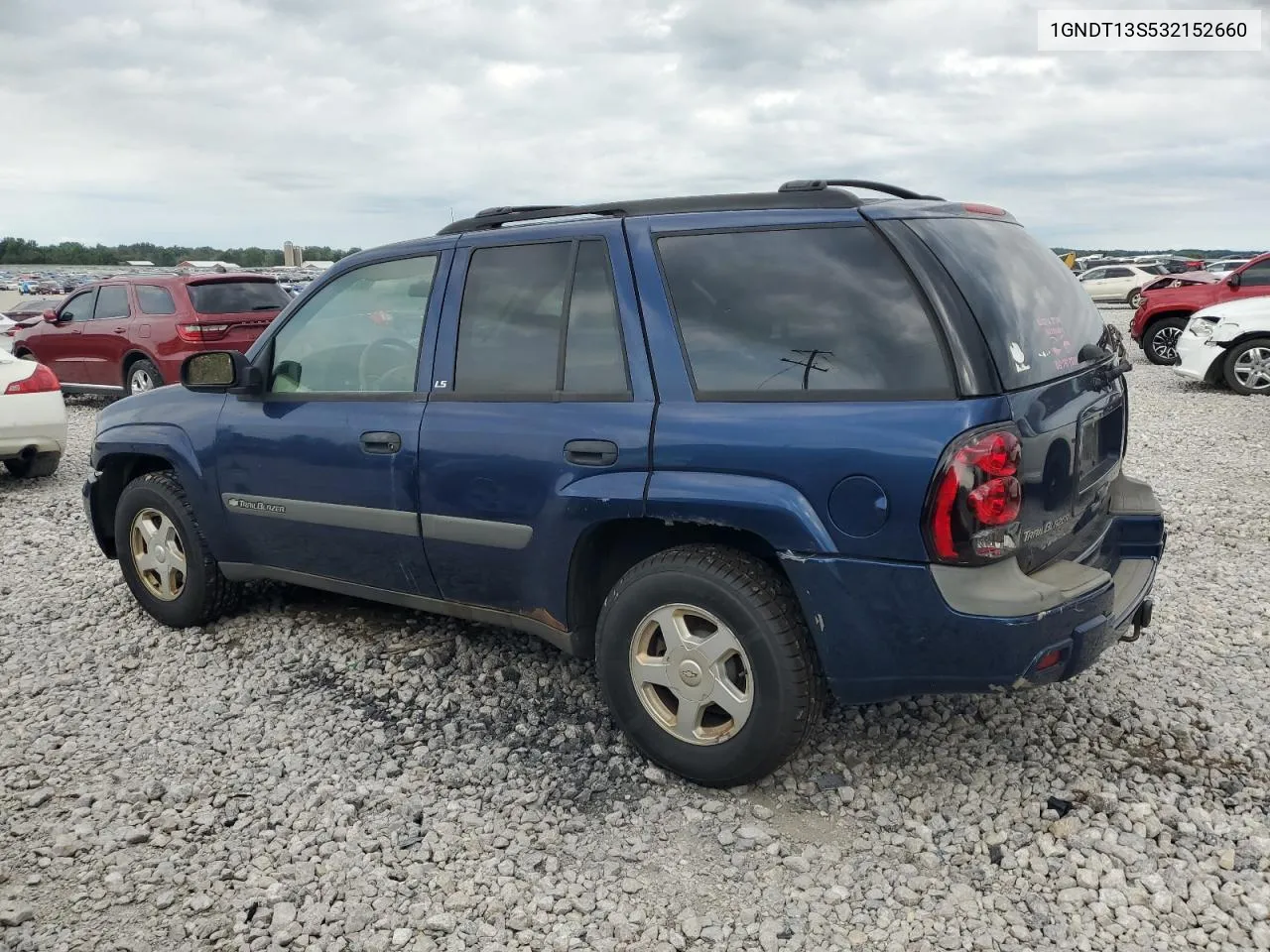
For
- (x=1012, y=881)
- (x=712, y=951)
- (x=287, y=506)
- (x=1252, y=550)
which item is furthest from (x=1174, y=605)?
(x=287, y=506)

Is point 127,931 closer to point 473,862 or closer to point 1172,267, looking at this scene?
point 473,862

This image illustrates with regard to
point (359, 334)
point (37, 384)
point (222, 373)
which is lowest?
point (37, 384)

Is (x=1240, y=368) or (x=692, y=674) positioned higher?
(x=1240, y=368)

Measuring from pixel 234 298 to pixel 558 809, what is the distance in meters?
10.7

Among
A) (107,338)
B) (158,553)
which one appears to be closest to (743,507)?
(158,553)

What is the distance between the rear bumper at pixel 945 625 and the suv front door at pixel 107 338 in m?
12.0

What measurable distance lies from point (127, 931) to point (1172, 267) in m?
39.1

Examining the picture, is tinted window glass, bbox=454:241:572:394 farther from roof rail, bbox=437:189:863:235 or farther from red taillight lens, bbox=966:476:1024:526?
red taillight lens, bbox=966:476:1024:526

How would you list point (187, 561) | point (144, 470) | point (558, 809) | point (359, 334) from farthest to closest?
point (144, 470) → point (187, 561) → point (359, 334) → point (558, 809)

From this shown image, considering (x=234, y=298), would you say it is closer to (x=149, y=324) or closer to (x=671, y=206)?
(x=149, y=324)

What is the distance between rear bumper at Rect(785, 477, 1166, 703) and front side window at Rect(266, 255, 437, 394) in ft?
5.99

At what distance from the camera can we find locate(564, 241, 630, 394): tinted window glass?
3.36 meters

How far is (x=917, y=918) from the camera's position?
8.79ft

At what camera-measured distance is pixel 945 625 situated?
281 cm
